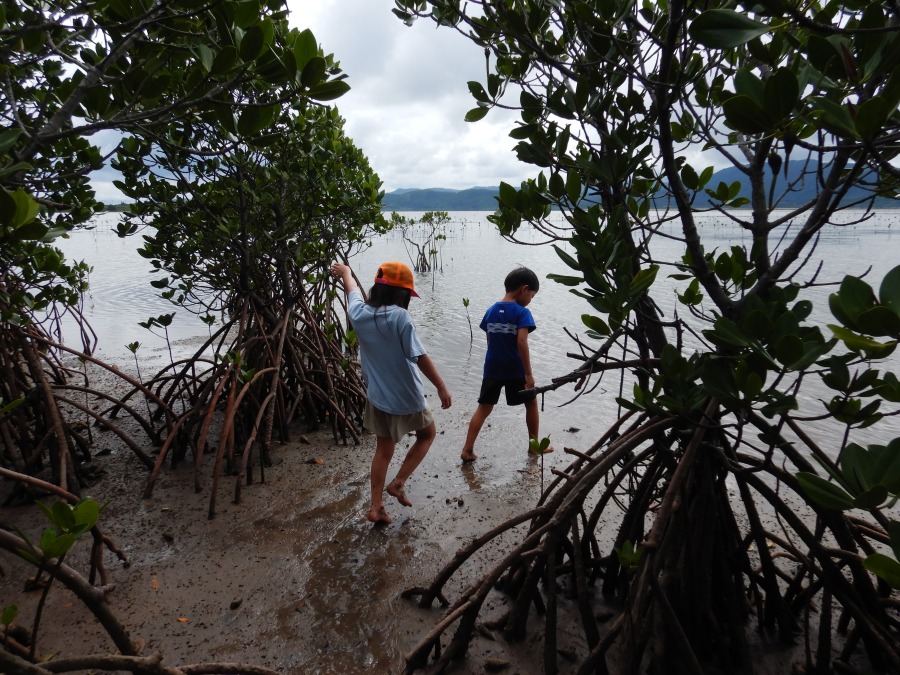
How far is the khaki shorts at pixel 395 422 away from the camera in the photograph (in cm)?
316

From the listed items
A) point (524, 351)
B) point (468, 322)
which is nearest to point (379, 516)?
point (524, 351)

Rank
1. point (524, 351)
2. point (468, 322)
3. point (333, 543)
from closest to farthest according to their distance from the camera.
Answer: point (333, 543) < point (524, 351) < point (468, 322)

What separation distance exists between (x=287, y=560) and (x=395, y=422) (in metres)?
0.99

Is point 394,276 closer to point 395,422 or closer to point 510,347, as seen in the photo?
point 395,422

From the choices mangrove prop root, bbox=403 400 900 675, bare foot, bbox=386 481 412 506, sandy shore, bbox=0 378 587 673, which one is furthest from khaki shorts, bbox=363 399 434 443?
mangrove prop root, bbox=403 400 900 675

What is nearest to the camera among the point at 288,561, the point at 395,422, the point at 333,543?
the point at 288,561

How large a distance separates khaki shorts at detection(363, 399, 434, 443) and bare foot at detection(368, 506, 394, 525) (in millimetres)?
447

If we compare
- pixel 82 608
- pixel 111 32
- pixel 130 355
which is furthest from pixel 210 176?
pixel 130 355

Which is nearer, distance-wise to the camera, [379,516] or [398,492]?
[379,516]

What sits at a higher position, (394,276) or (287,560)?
(394,276)

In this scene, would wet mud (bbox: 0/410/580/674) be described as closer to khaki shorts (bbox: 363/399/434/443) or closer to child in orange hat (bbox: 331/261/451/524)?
child in orange hat (bbox: 331/261/451/524)

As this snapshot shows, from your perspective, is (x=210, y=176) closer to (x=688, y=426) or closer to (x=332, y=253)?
(x=332, y=253)

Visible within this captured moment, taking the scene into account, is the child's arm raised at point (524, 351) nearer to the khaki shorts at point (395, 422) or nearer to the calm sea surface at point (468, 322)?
the calm sea surface at point (468, 322)

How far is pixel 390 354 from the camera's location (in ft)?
10.1
